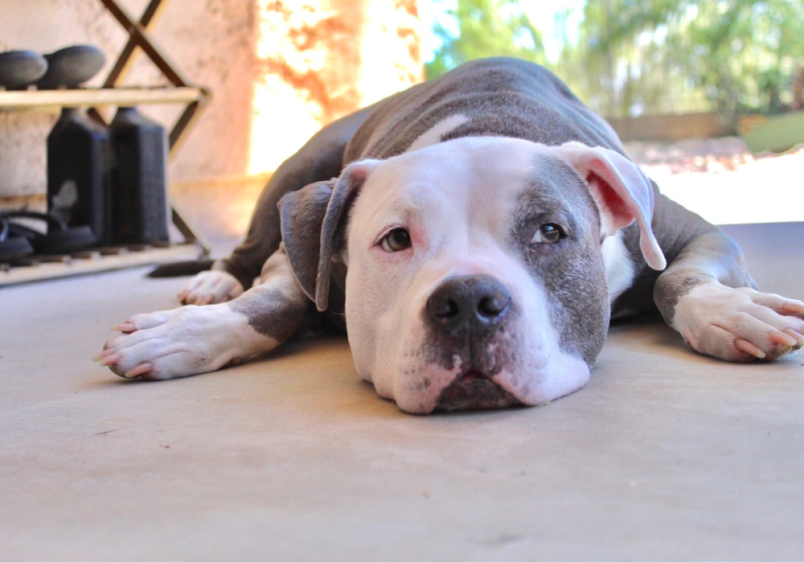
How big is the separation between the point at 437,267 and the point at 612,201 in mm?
637

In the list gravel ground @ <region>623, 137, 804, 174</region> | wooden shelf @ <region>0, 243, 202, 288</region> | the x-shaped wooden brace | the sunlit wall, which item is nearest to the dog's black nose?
wooden shelf @ <region>0, 243, 202, 288</region>

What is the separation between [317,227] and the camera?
2174 mm

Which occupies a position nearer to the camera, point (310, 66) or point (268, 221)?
point (268, 221)

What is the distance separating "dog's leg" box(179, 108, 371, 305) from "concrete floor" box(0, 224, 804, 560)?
1101 millimetres

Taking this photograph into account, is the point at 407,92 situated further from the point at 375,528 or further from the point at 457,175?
the point at 375,528

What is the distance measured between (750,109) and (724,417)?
1363cm

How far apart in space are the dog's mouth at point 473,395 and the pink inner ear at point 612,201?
68 centimetres

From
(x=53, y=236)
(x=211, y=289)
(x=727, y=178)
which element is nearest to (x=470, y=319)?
(x=211, y=289)

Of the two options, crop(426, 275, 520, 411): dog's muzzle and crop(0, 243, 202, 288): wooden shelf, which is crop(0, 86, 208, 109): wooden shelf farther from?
crop(426, 275, 520, 411): dog's muzzle

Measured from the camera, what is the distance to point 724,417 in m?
1.61

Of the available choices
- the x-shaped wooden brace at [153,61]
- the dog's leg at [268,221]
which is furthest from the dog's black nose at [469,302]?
the x-shaped wooden brace at [153,61]

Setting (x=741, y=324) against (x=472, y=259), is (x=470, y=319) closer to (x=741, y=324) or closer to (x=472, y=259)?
(x=472, y=259)

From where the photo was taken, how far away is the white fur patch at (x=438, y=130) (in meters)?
2.38

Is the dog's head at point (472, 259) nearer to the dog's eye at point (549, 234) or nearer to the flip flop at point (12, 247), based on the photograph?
the dog's eye at point (549, 234)
